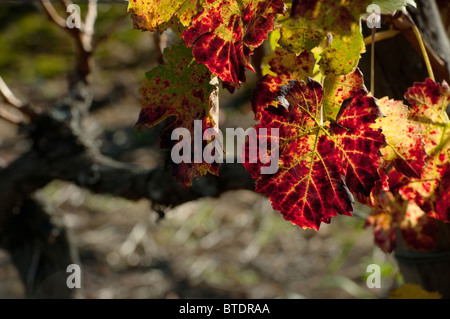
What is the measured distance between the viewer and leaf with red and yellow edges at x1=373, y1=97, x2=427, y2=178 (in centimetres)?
57

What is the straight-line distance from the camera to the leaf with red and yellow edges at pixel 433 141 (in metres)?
0.62

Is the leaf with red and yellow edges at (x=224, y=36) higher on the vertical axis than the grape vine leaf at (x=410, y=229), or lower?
higher

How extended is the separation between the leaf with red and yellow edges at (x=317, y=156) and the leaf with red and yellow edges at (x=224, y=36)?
58 mm

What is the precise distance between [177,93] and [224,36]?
0.11 meters

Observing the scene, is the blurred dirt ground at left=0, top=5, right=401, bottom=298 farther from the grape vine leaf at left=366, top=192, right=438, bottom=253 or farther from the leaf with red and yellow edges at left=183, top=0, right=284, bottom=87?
the leaf with red and yellow edges at left=183, top=0, right=284, bottom=87

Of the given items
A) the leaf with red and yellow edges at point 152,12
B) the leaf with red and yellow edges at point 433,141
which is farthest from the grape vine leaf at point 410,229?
the leaf with red and yellow edges at point 152,12

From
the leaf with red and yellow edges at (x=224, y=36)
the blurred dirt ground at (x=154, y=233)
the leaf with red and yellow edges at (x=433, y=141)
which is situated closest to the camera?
the leaf with red and yellow edges at (x=224, y=36)

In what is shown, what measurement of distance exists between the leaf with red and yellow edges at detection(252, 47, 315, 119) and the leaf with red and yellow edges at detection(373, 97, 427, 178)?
101 millimetres

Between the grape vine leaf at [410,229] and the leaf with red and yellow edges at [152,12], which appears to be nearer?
the leaf with red and yellow edges at [152,12]

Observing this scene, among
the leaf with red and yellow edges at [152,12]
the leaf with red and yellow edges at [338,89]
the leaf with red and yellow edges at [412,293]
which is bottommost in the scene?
the leaf with red and yellow edges at [412,293]

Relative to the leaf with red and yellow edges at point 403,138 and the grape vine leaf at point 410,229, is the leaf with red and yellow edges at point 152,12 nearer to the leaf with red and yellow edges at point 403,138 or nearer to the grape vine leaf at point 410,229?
the leaf with red and yellow edges at point 403,138

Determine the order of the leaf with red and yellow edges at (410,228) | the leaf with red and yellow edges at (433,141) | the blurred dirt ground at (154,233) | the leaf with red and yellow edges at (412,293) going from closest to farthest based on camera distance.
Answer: the leaf with red and yellow edges at (433,141), the leaf with red and yellow edges at (410,228), the leaf with red and yellow edges at (412,293), the blurred dirt ground at (154,233)
